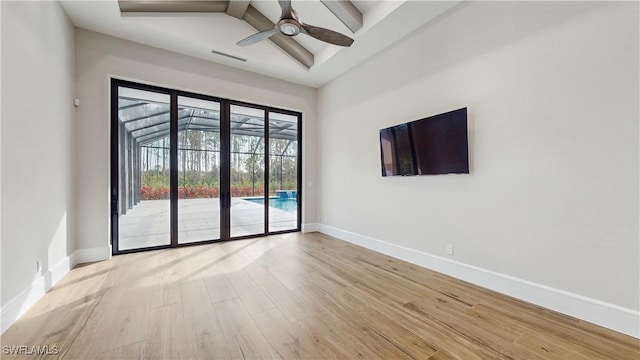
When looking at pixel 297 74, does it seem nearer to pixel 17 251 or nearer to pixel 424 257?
pixel 424 257

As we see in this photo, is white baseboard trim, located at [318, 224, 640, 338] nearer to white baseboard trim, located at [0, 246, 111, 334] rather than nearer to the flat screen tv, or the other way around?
the flat screen tv

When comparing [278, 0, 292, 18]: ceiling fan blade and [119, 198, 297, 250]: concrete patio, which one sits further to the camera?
[119, 198, 297, 250]: concrete patio

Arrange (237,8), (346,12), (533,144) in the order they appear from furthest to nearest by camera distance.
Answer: (237,8)
(346,12)
(533,144)

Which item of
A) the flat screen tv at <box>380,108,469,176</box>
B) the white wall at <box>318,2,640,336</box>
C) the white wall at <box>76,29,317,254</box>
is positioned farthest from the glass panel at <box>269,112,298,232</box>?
the white wall at <box>318,2,640,336</box>

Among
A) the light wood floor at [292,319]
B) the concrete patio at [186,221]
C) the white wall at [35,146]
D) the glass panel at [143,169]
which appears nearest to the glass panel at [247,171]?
the concrete patio at [186,221]

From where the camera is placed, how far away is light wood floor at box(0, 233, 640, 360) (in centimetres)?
178

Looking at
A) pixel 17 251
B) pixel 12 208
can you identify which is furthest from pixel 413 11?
pixel 17 251

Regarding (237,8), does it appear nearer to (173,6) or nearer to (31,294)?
(173,6)

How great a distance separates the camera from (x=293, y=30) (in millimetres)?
2939

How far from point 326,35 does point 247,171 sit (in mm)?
2986

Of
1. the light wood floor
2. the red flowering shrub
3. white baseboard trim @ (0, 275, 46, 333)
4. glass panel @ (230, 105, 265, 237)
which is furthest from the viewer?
glass panel @ (230, 105, 265, 237)

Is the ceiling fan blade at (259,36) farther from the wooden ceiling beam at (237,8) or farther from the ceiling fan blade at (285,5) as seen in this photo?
the wooden ceiling beam at (237,8)

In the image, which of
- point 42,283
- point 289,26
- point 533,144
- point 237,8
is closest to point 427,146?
point 533,144

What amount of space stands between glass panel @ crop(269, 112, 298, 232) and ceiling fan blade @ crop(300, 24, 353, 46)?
8.17 feet
